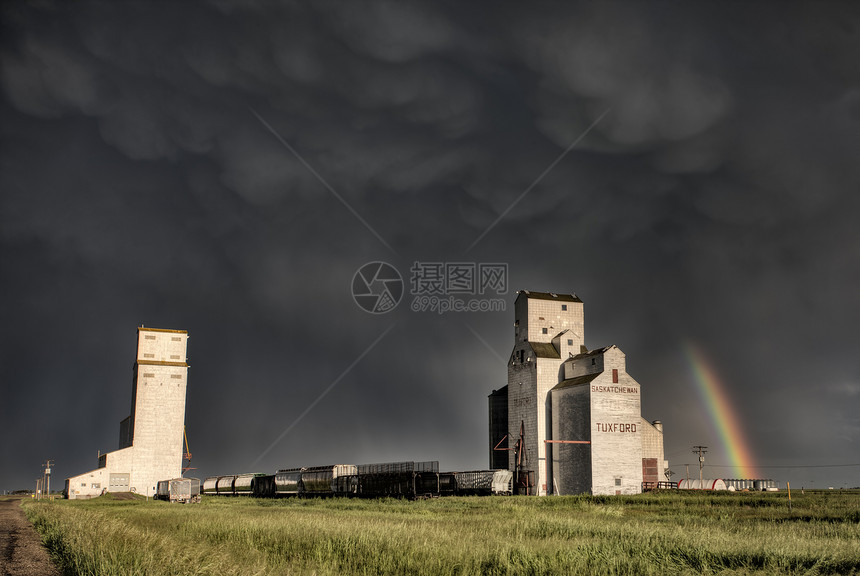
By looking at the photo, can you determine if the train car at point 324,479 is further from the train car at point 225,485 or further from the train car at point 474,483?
the train car at point 225,485

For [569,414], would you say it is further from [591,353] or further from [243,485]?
[243,485]

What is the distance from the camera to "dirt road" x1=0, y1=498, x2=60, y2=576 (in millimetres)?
17422

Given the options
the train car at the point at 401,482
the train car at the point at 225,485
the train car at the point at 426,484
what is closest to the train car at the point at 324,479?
the train car at the point at 401,482


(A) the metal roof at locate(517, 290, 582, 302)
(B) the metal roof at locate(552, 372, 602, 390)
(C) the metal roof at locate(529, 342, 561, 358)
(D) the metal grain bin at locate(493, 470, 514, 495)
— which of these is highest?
(A) the metal roof at locate(517, 290, 582, 302)

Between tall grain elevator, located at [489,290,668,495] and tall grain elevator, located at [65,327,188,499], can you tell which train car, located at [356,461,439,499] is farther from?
tall grain elevator, located at [65,327,188,499]

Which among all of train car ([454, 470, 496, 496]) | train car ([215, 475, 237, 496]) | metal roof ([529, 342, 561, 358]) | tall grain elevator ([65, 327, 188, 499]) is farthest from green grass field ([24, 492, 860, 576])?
train car ([215, 475, 237, 496])

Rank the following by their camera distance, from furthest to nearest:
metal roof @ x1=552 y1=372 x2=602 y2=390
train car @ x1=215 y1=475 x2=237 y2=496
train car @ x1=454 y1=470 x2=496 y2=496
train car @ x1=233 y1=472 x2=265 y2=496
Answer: train car @ x1=215 y1=475 x2=237 y2=496 < train car @ x1=233 y1=472 x2=265 y2=496 < metal roof @ x1=552 y1=372 x2=602 y2=390 < train car @ x1=454 y1=470 x2=496 y2=496

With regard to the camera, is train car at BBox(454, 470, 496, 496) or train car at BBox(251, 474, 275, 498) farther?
train car at BBox(251, 474, 275, 498)

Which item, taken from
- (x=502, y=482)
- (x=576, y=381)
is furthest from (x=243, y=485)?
(x=576, y=381)

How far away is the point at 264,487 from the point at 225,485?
718 inches

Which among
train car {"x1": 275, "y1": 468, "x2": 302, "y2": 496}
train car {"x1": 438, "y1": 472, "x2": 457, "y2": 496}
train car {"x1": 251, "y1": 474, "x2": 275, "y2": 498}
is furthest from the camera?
train car {"x1": 251, "y1": 474, "x2": 275, "y2": 498}

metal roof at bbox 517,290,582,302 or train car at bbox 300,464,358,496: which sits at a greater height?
metal roof at bbox 517,290,582,302

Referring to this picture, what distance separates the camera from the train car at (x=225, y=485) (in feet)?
312

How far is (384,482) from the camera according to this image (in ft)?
205
